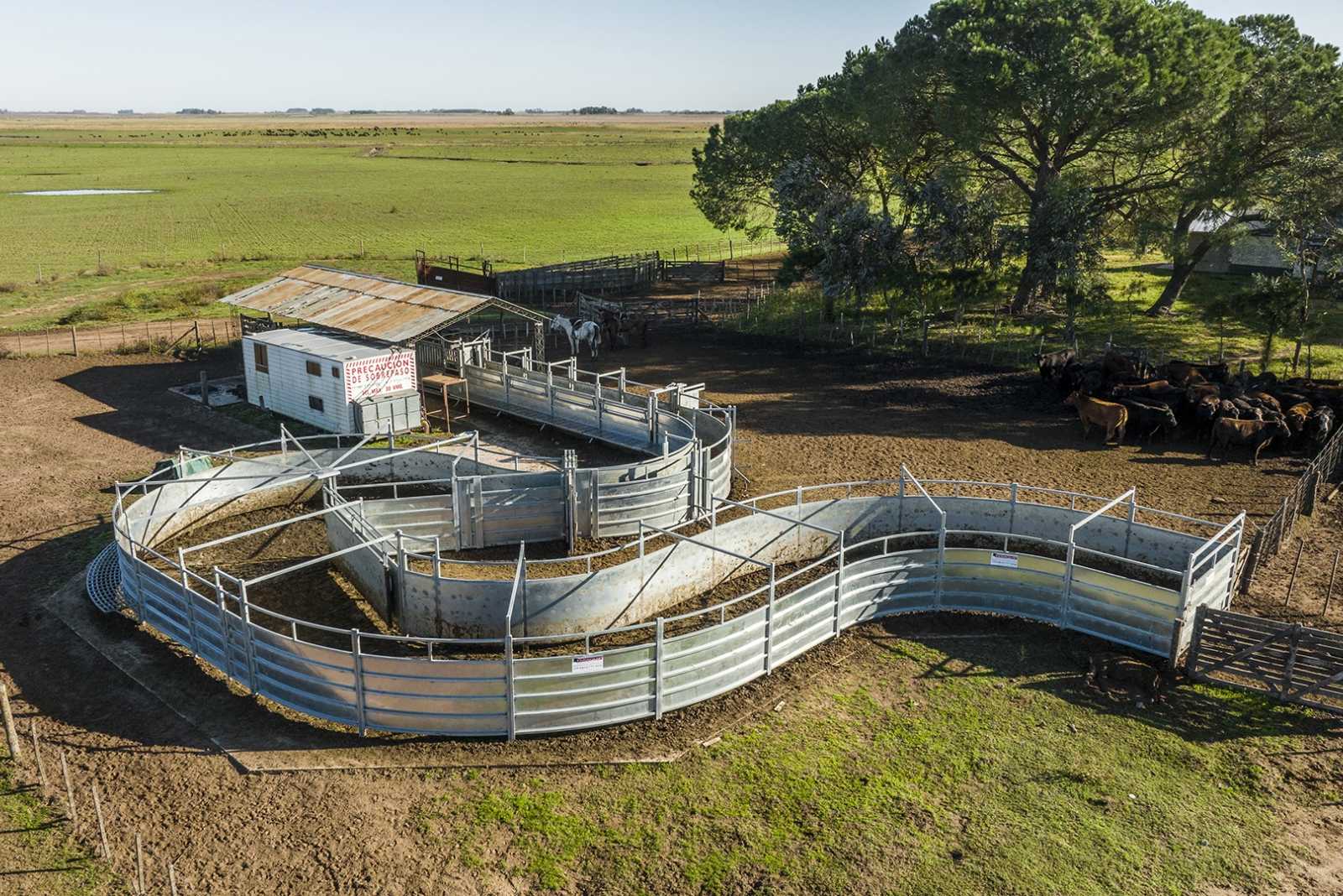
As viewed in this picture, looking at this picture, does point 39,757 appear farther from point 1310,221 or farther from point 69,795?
point 1310,221

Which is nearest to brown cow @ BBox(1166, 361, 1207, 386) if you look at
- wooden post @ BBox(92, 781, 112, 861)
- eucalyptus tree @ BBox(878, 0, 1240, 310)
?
eucalyptus tree @ BBox(878, 0, 1240, 310)

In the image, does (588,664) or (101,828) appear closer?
(101,828)

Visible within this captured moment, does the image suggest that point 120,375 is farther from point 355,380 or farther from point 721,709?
point 721,709

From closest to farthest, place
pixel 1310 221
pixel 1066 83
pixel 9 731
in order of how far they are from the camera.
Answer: pixel 9 731 < pixel 1310 221 < pixel 1066 83

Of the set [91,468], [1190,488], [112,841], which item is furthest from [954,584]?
[91,468]

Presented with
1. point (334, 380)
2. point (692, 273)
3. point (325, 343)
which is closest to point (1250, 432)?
point (334, 380)

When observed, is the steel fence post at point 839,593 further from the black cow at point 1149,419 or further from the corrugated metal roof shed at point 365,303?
the corrugated metal roof shed at point 365,303

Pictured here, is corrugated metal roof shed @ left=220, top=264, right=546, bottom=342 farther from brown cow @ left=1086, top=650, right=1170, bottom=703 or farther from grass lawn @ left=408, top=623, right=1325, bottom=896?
brown cow @ left=1086, top=650, right=1170, bottom=703
